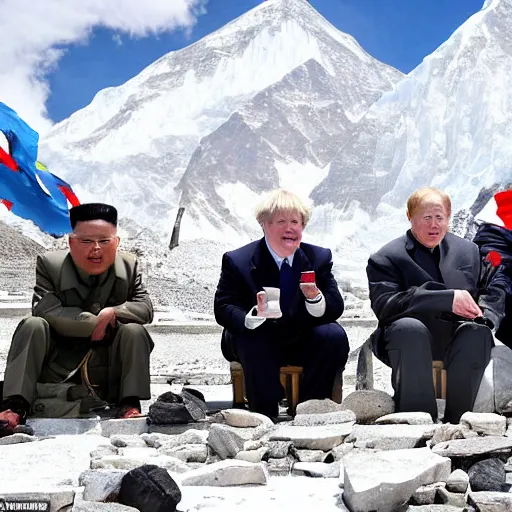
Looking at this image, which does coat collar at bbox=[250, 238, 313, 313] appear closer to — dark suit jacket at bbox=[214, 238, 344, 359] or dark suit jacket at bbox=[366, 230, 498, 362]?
dark suit jacket at bbox=[214, 238, 344, 359]

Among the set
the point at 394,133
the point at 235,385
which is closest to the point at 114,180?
the point at 394,133

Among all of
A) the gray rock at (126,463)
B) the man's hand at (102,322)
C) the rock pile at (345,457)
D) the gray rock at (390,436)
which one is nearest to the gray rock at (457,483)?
the rock pile at (345,457)

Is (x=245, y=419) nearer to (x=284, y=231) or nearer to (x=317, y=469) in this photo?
(x=317, y=469)

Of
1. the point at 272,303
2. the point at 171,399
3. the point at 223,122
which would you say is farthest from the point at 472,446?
the point at 223,122

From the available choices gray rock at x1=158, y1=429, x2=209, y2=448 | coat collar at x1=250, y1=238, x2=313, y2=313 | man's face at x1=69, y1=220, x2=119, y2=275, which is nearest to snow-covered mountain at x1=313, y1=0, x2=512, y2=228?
coat collar at x1=250, y1=238, x2=313, y2=313

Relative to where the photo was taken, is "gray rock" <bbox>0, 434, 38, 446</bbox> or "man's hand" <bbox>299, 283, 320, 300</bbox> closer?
"gray rock" <bbox>0, 434, 38, 446</bbox>

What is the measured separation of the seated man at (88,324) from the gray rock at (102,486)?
1.19 m

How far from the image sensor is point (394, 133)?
38.2 metres

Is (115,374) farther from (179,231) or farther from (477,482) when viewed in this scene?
(179,231)

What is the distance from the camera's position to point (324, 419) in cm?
319

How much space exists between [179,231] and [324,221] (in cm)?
772

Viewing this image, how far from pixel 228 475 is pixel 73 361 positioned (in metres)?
1.47

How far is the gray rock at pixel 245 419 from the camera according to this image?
3260 mm

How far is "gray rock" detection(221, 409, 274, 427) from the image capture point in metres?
3.26
